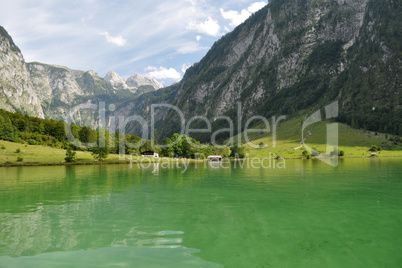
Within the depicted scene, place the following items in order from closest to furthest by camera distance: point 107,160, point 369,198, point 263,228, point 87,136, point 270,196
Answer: point 263,228 → point 369,198 → point 270,196 → point 107,160 → point 87,136

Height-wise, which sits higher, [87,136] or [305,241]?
[87,136]

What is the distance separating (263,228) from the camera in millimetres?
16734

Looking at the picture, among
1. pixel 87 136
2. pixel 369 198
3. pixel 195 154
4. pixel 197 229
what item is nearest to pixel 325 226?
pixel 197 229

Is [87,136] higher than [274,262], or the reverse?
[87,136]

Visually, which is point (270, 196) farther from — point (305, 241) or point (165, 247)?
point (165, 247)

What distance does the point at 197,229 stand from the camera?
16.9m

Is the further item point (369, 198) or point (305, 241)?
point (369, 198)

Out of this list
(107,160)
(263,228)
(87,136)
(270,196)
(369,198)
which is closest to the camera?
(263,228)

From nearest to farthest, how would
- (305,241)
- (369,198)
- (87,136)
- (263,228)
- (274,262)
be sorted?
(274,262)
(305,241)
(263,228)
(369,198)
(87,136)

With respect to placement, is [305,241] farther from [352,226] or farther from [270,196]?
[270,196]

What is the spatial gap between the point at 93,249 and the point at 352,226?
1663 centimetres

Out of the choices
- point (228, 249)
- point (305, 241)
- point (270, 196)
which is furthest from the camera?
point (270, 196)

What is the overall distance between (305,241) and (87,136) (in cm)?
19265

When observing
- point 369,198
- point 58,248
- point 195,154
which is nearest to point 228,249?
point 58,248
